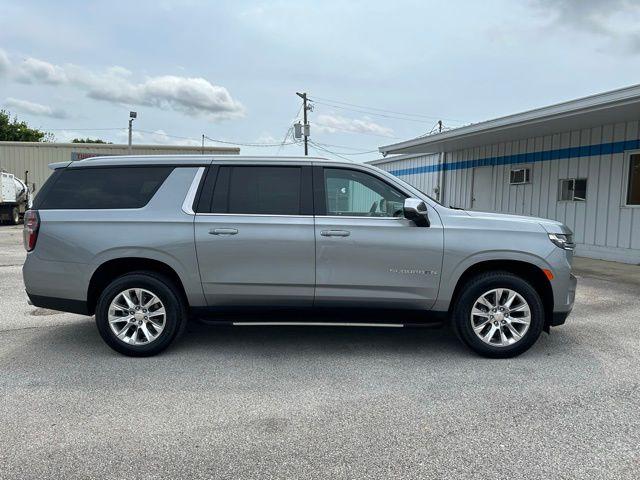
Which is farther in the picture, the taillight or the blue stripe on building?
the blue stripe on building

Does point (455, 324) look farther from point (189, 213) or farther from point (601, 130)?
point (601, 130)

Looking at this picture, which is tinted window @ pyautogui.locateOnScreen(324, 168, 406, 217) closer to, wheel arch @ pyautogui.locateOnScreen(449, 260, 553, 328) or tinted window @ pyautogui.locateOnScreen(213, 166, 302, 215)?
tinted window @ pyautogui.locateOnScreen(213, 166, 302, 215)

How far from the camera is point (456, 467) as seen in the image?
9.02 ft

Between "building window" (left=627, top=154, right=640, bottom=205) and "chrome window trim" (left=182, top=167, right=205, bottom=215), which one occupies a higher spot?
"building window" (left=627, top=154, right=640, bottom=205)

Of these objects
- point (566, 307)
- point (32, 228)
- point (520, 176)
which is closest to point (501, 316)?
point (566, 307)

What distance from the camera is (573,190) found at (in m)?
12.5

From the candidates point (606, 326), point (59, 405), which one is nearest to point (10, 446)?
point (59, 405)

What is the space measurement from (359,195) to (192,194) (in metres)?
1.59

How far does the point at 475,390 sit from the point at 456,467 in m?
1.16

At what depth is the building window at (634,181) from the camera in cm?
1080

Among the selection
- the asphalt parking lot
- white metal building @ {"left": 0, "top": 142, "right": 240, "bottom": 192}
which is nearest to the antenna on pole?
white metal building @ {"left": 0, "top": 142, "right": 240, "bottom": 192}

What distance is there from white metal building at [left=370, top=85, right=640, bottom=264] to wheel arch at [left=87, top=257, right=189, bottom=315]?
328 inches

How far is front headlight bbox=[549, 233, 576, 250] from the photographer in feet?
14.6

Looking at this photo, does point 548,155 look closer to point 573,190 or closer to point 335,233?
point 573,190
